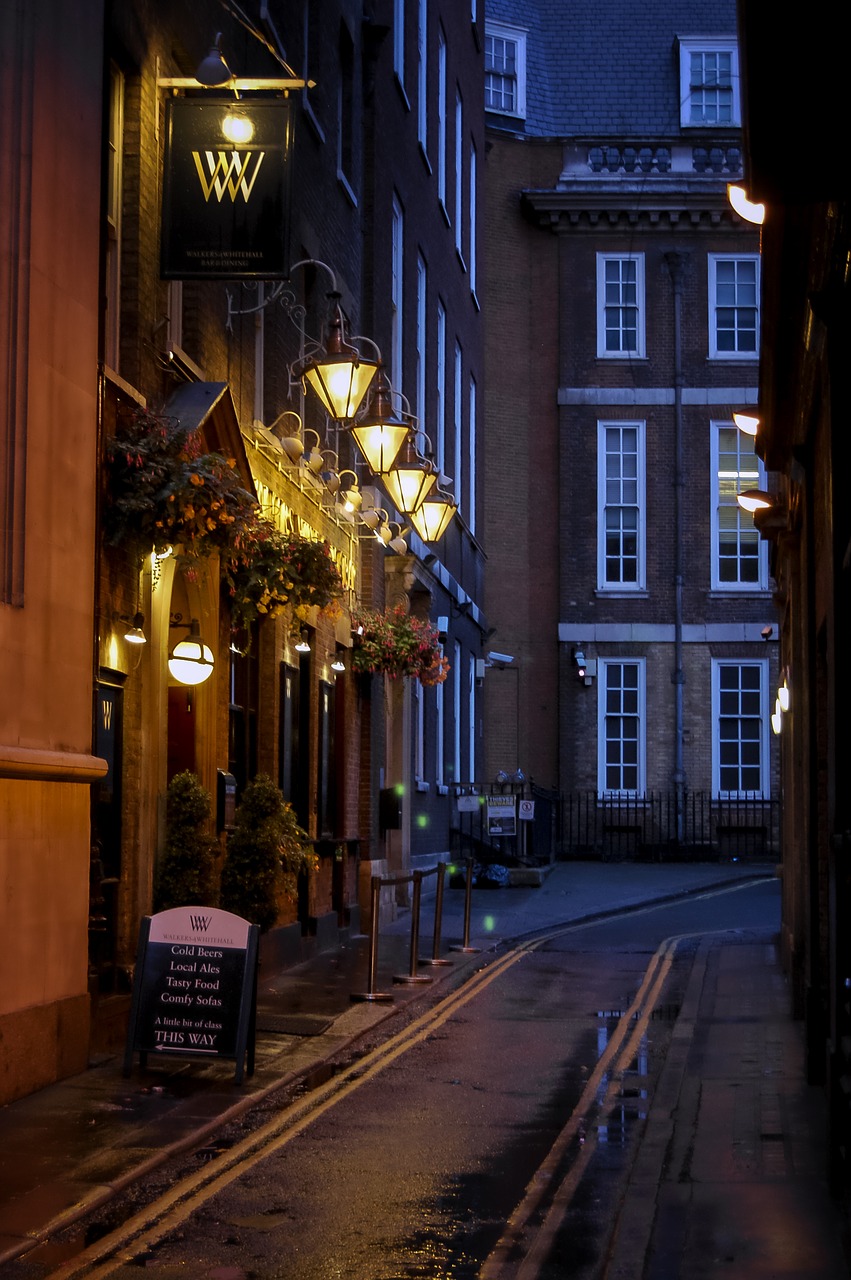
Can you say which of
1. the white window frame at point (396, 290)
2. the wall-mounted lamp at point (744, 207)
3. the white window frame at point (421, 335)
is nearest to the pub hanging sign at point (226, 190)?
the wall-mounted lamp at point (744, 207)

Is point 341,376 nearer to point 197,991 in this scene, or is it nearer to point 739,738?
point 197,991

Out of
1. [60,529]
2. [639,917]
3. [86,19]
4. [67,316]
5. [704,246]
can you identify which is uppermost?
[704,246]

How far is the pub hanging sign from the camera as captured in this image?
12.6m

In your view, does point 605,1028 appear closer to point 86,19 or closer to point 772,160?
point 86,19

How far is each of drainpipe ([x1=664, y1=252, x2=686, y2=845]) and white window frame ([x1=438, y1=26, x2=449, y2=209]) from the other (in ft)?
32.6

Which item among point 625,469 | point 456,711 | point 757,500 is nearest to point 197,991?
point 757,500

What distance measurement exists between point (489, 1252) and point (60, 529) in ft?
18.3

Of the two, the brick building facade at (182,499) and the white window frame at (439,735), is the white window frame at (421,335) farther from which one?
the white window frame at (439,735)

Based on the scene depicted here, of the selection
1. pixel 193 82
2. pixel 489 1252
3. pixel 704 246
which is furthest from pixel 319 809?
pixel 704 246

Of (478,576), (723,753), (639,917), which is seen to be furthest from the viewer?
(723,753)

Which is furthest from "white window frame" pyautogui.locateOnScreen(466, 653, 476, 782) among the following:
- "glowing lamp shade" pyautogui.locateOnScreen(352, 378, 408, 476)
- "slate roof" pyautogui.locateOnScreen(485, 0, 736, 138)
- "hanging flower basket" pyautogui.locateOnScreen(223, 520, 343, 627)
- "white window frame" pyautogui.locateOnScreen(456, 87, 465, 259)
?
"hanging flower basket" pyautogui.locateOnScreen(223, 520, 343, 627)

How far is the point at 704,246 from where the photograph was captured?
1582 inches

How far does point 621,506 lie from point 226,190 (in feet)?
90.4

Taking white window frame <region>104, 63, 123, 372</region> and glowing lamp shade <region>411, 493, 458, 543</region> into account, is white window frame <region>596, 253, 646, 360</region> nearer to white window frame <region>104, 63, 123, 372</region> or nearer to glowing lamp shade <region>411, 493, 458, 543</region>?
glowing lamp shade <region>411, 493, 458, 543</region>
